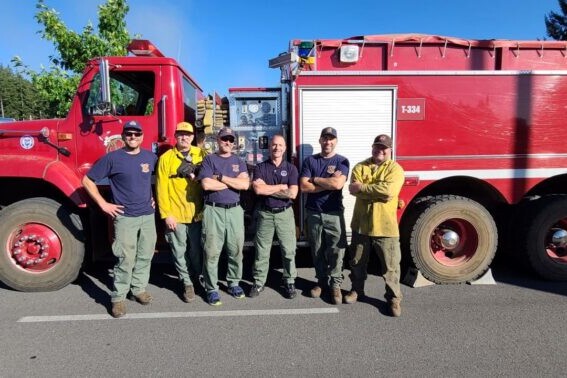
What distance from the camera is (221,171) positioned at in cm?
400

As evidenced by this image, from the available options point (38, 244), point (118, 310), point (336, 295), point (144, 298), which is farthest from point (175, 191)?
point (336, 295)

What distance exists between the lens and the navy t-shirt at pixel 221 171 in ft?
13.0

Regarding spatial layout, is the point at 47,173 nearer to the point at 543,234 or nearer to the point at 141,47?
the point at 141,47

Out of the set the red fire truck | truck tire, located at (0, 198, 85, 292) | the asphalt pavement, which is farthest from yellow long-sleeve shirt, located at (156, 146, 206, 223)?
truck tire, located at (0, 198, 85, 292)

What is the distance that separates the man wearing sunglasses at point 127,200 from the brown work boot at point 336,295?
6.04ft

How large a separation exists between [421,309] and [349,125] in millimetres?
1976

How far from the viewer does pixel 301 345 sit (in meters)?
3.30

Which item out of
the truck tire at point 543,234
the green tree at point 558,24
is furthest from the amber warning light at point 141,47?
the green tree at point 558,24

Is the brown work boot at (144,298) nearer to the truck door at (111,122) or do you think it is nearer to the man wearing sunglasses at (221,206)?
the man wearing sunglasses at (221,206)

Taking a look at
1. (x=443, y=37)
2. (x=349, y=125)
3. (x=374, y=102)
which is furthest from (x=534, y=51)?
(x=349, y=125)

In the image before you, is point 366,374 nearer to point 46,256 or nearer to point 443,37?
point 46,256

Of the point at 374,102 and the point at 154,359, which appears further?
the point at 374,102

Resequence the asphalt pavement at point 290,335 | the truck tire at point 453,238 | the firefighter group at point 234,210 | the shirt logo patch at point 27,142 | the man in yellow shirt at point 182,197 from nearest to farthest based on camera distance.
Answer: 1. the asphalt pavement at point 290,335
2. the firefighter group at point 234,210
3. the man in yellow shirt at point 182,197
4. the shirt logo patch at point 27,142
5. the truck tire at point 453,238

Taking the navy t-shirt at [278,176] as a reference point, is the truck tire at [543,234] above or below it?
below
